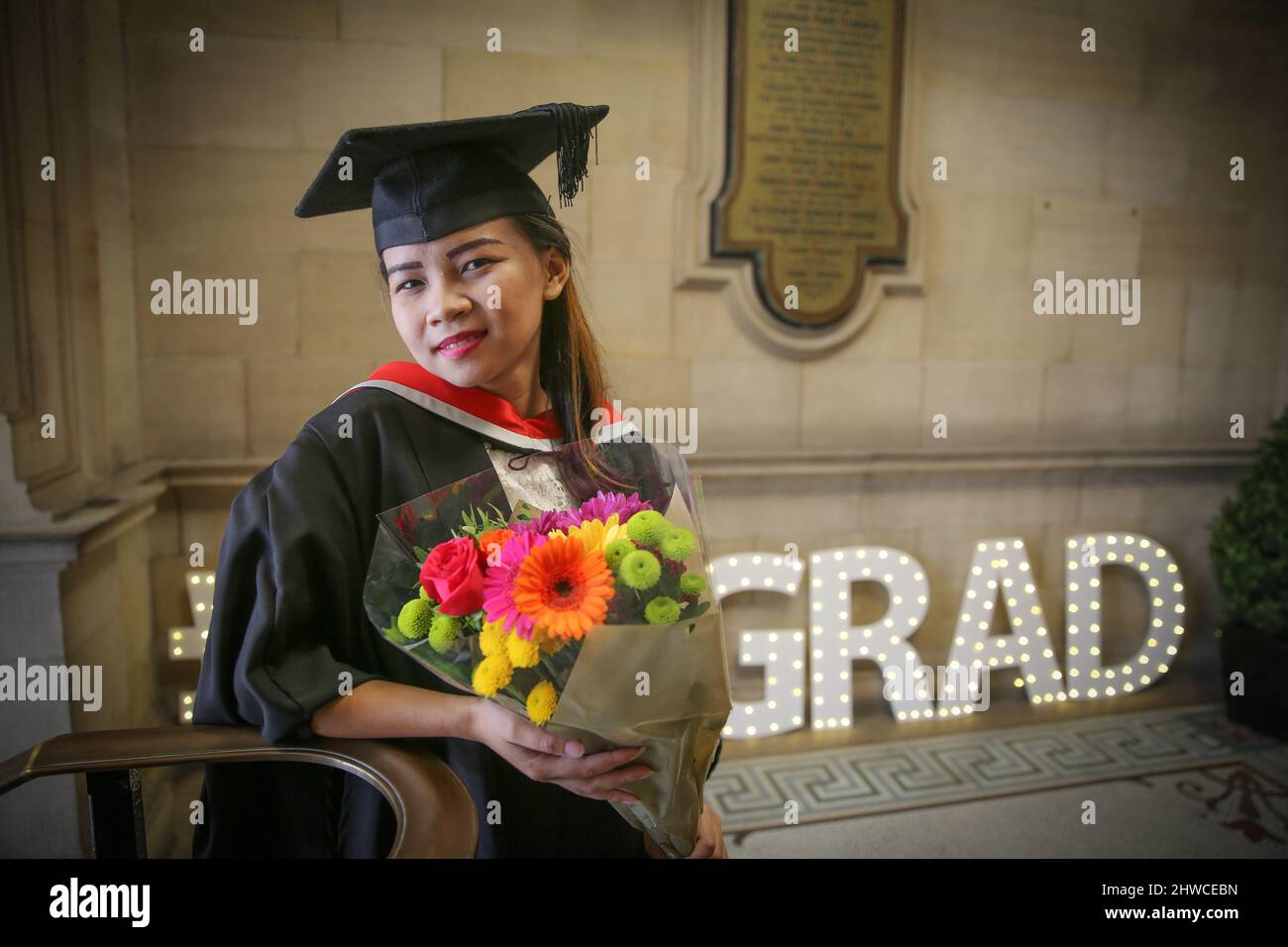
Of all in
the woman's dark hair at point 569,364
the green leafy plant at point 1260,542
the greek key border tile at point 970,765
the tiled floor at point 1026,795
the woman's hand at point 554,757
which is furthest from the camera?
the green leafy plant at point 1260,542

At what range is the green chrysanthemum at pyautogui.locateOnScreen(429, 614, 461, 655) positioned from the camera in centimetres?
89

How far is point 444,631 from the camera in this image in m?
0.89

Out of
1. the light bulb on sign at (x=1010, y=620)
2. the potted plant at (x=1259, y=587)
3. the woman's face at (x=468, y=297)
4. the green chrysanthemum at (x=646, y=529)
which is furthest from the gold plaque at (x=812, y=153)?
the green chrysanthemum at (x=646, y=529)

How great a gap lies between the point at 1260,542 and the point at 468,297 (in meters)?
3.03

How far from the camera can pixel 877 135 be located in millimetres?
2568

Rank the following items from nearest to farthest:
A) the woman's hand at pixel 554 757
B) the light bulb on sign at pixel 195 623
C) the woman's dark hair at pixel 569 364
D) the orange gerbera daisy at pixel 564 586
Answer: the orange gerbera daisy at pixel 564 586, the woman's hand at pixel 554 757, the woman's dark hair at pixel 569 364, the light bulb on sign at pixel 195 623

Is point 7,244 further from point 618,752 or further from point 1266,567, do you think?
point 1266,567

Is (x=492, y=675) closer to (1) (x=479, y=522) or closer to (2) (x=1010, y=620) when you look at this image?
(1) (x=479, y=522)

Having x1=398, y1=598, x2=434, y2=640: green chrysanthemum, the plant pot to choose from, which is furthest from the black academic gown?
the plant pot

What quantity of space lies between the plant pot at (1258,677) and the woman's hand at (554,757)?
2.83m

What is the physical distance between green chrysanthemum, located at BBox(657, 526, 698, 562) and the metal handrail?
0.38 m

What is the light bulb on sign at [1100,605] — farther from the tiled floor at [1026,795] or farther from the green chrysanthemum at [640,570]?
the green chrysanthemum at [640,570]

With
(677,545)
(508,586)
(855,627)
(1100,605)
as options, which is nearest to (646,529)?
(677,545)

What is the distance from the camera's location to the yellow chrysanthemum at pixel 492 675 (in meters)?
0.86
